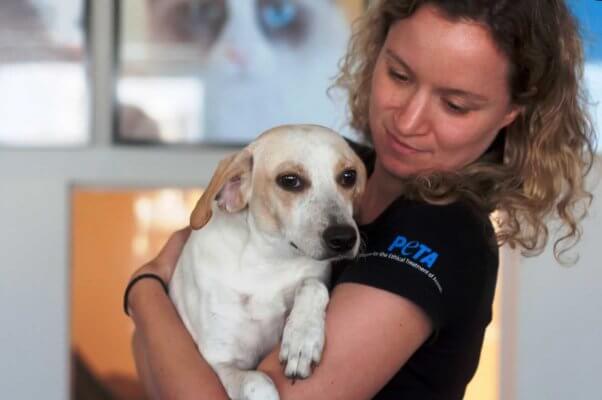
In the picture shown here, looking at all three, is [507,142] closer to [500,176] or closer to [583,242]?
[500,176]

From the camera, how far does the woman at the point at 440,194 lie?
1155 mm

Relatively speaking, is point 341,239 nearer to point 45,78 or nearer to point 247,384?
point 247,384

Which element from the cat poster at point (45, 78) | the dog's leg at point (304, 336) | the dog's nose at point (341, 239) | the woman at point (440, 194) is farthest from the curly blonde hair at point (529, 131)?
the cat poster at point (45, 78)

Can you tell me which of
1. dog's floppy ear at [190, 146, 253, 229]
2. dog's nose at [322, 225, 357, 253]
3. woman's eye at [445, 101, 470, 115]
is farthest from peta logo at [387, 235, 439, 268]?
dog's floppy ear at [190, 146, 253, 229]

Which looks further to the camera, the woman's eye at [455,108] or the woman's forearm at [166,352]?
the woman's eye at [455,108]

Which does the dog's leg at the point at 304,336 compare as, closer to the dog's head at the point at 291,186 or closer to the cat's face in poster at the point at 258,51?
the dog's head at the point at 291,186

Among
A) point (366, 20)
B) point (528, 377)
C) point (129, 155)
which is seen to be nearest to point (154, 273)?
point (366, 20)

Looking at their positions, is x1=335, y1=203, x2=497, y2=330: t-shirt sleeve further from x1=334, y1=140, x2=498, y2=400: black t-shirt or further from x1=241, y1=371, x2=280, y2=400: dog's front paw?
x1=241, y1=371, x2=280, y2=400: dog's front paw

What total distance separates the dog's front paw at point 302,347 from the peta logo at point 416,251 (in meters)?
0.15

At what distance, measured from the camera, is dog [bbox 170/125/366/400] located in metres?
1.39

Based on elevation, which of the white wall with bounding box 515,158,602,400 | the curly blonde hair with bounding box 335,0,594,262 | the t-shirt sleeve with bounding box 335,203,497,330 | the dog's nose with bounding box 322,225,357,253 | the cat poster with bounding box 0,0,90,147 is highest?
the curly blonde hair with bounding box 335,0,594,262

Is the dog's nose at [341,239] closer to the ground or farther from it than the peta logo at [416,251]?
closer to the ground

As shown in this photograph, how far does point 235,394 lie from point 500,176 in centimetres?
52

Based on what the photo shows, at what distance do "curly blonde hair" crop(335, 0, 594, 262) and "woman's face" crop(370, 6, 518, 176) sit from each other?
0.07ft
